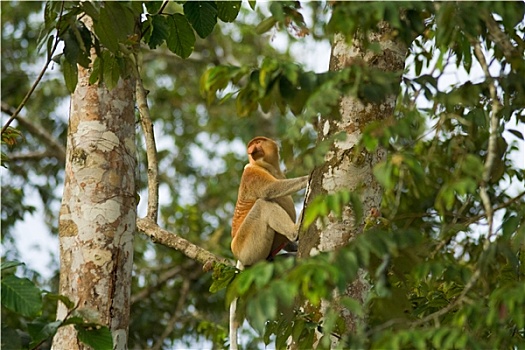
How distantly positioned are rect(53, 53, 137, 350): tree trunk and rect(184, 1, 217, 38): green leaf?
16.8 inches

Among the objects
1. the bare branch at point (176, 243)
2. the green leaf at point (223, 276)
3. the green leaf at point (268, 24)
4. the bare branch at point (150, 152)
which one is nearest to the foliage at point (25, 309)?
the green leaf at point (223, 276)

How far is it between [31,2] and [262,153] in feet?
16.4

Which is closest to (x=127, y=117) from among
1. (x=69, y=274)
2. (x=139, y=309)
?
(x=69, y=274)

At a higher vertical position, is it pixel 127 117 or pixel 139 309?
pixel 139 309

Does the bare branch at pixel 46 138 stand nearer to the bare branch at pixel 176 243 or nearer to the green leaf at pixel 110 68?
the bare branch at pixel 176 243

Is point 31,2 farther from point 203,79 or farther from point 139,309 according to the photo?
point 203,79

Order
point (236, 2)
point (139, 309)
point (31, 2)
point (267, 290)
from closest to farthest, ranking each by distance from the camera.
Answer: point (267, 290)
point (236, 2)
point (139, 309)
point (31, 2)

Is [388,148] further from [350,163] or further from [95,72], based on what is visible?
[95,72]

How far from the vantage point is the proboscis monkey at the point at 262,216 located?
16.7 ft

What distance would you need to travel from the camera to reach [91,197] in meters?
3.15

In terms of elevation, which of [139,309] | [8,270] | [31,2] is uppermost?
[31,2]

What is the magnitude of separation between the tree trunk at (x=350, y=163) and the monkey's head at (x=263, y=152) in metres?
2.65

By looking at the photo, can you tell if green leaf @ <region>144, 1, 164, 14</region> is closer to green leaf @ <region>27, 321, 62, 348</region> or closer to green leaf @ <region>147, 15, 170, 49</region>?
green leaf @ <region>147, 15, 170, 49</region>

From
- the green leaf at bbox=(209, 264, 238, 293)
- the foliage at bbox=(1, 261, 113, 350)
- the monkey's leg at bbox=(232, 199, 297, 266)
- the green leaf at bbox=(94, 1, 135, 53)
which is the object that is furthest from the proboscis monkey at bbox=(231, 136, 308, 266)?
the foliage at bbox=(1, 261, 113, 350)
